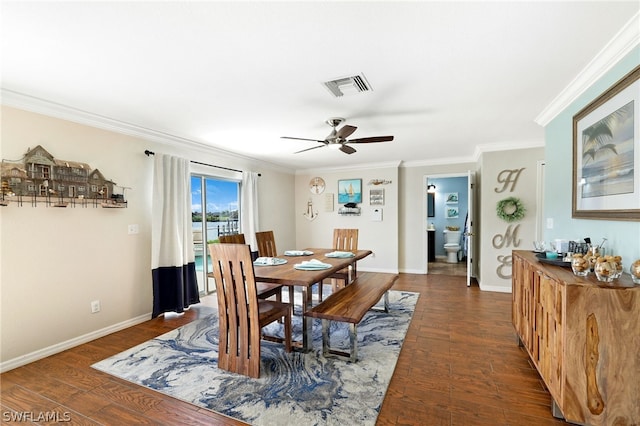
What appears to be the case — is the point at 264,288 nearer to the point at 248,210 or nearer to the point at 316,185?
the point at 248,210

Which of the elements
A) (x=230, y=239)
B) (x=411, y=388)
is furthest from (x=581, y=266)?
(x=230, y=239)

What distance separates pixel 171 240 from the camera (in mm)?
3795

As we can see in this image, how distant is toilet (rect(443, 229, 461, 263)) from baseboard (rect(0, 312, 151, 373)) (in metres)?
6.57

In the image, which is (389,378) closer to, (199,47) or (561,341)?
(561,341)

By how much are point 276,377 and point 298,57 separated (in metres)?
2.41

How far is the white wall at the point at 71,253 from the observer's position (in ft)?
8.25

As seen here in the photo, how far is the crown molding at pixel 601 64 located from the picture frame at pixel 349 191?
3.78 m

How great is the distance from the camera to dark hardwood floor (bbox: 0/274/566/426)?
1.85 m

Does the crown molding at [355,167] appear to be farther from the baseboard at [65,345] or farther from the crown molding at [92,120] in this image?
the baseboard at [65,345]

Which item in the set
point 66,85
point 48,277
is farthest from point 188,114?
point 48,277

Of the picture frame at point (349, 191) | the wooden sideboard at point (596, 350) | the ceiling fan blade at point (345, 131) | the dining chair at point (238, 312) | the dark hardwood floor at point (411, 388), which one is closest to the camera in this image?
the wooden sideboard at point (596, 350)

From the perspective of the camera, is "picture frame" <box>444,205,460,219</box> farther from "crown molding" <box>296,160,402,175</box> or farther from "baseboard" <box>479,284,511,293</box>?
"baseboard" <box>479,284,511,293</box>

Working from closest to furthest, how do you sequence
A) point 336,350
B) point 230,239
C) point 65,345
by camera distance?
1. point 336,350
2. point 65,345
3. point 230,239

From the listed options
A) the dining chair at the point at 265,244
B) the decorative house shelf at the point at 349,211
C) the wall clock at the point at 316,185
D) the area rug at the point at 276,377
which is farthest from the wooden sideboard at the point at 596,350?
the wall clock at the point at 316,185
